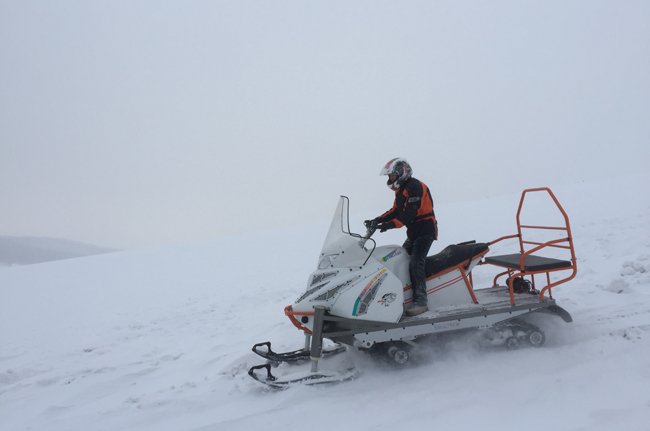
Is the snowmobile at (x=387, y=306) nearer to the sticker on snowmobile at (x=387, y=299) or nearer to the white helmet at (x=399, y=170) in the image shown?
the sticker on snowmobile at (x=387, y=299)

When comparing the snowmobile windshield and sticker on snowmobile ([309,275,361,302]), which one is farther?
the snowmobile windshield

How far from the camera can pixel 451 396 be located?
3.15m

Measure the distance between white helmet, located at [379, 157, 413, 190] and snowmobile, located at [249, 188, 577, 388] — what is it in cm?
60

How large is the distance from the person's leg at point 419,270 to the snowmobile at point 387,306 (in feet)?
0.38

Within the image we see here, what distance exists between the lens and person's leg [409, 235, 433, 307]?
3887 millimetres

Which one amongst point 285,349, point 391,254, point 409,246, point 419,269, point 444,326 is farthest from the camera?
point 285,349

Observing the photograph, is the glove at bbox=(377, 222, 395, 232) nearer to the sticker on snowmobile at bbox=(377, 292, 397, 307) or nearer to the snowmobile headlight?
the snowmobile headlight

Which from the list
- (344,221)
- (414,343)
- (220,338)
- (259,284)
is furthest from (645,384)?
(259,284)

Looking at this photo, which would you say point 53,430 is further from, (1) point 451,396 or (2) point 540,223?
(2) point 540,223

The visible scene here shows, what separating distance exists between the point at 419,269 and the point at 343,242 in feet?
2.66

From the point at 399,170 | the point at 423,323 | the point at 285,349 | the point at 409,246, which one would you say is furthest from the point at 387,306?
the point at 285,349

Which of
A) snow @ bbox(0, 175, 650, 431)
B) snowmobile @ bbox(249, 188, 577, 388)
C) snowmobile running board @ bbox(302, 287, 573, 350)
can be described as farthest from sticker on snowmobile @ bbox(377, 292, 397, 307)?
snow @ bbox(0, 175, 650, 431)

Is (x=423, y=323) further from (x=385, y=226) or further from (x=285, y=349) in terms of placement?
(x=285, y=349)

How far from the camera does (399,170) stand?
161 inches
